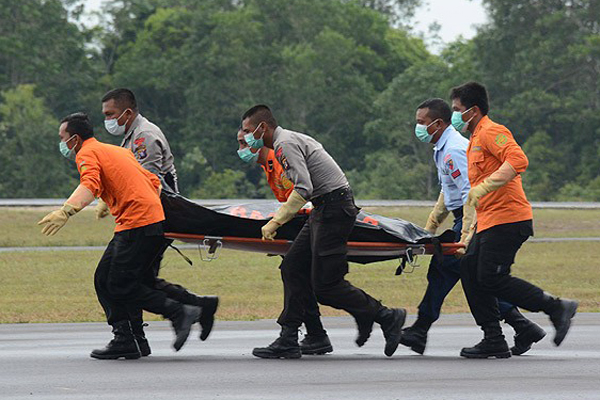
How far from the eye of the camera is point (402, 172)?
62875 mm

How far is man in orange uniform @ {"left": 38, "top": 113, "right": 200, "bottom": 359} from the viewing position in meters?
8.78

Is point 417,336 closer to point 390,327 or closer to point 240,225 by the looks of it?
point 390,327

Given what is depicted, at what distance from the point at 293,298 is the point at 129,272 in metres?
1.11

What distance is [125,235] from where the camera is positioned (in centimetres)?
883

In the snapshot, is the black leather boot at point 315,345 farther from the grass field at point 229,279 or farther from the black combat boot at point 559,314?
the grass field at point 229,279

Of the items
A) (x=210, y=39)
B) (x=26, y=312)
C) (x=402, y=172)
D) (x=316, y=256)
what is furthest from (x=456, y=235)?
(x=210, y=39)

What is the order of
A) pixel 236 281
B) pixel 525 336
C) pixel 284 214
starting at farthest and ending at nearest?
pixel 236 281, pixel 525 336, pixel 284 214

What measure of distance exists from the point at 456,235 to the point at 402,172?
5351cm

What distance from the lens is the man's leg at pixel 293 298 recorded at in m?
9.00

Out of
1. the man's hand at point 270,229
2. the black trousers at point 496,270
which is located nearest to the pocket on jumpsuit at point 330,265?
the man's hand at point 270,229

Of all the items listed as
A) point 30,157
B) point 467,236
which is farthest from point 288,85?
point 467,236

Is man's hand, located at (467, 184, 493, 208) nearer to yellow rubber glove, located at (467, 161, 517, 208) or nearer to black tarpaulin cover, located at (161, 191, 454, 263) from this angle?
yellow rubber glove, located at (467, 161, 517, 208)

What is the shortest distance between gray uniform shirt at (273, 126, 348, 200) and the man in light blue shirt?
90 cm

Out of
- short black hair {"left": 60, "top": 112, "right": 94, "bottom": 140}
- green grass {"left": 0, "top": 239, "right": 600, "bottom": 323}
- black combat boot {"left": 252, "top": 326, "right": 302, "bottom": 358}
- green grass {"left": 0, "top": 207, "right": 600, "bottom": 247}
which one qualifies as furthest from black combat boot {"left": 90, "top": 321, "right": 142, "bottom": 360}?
green grass {"left": 0, "top": 207, "right": 600, "bottom": 247}
